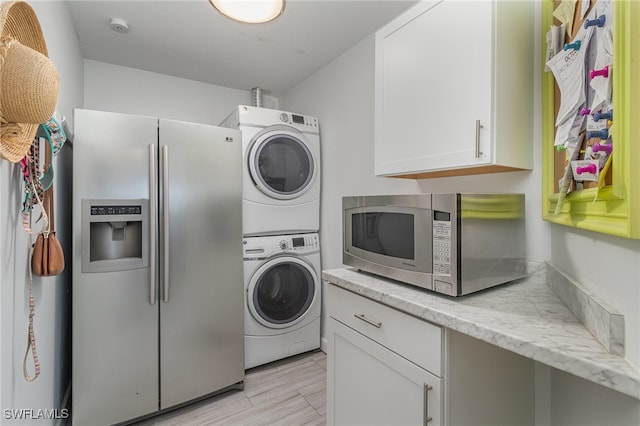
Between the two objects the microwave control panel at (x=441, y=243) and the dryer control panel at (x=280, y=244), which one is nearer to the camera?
the microwave control panel at (x=441, y=243)

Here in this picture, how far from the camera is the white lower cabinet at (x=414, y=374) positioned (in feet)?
2.92

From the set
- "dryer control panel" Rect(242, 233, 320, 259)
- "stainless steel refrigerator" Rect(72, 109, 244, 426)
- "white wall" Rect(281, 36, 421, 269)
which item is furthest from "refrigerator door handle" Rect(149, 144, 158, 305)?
"white wall" Rect(281, 36, 421, 269)

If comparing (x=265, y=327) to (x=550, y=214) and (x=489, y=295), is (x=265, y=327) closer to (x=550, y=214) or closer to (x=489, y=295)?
(x=489, y=295)

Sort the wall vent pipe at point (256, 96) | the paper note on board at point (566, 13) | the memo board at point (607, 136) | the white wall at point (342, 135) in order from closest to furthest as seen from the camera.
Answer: the memo board at point (607, 136), the paper note on board at point (566, 13), the white wall at point (342, 135), the wall vent pipe at point (256, 96)

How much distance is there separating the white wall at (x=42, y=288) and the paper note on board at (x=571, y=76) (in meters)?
1.66

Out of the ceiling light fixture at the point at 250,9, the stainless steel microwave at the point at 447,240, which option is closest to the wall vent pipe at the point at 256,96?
the ceiling light fixture at the point at 250,9

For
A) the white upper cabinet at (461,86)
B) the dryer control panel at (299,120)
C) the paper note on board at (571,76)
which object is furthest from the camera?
the dryer control panel at (299,120)

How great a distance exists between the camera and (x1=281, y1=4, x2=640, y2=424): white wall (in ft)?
2.16

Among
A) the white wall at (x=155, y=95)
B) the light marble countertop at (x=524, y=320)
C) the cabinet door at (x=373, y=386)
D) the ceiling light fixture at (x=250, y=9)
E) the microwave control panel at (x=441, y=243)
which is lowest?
the cabinet door at (x=373, y=386)

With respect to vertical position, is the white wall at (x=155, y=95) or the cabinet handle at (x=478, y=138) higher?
the white wall at (x=155, y=95)

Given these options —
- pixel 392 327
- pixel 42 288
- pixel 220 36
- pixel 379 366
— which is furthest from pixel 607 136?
pixel 220 36

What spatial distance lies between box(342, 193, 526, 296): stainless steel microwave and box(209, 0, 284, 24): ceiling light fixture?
3.09 ft

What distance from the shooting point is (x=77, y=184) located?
1.51 meters

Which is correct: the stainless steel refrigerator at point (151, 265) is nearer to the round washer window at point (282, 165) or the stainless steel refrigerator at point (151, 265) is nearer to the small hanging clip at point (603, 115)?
the round washer window at point (282, 165)
